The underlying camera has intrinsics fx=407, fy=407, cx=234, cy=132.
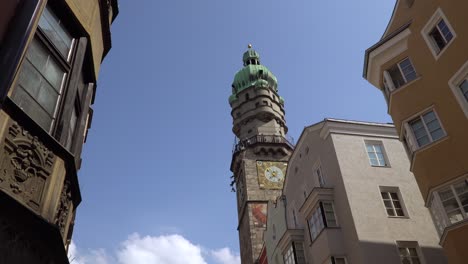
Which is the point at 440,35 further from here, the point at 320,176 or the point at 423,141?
the point at 320,176

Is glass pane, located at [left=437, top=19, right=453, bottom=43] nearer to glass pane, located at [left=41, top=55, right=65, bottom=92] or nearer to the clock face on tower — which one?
glass pane, located at [left=41, top=55, right=65, bottom=92]

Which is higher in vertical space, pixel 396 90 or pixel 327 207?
pixel 396 90

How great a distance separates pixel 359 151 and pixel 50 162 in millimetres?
17615

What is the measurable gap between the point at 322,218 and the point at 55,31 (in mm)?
16015

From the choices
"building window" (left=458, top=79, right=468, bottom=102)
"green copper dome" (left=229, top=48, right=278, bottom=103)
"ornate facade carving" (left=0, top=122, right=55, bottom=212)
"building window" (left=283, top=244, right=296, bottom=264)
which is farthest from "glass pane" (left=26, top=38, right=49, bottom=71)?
"green copper dome" (left=229, top=48, right=278, bottom=103)

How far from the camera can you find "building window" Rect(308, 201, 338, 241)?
20.6 metres

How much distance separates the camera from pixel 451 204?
533 inches

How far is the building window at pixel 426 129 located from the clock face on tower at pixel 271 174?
38.5 metres

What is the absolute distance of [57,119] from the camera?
8211 mm

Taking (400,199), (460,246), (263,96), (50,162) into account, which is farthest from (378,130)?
(263,96)

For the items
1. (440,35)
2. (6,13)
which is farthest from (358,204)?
(6,13)

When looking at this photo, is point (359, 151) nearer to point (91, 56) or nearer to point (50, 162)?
point (91, 56)

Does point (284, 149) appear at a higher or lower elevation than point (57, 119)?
higher

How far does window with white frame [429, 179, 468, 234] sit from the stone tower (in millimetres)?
34251
